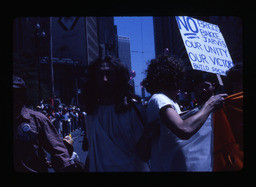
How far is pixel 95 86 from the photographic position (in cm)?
210

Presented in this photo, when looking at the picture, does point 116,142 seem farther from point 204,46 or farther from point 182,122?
point 204,46

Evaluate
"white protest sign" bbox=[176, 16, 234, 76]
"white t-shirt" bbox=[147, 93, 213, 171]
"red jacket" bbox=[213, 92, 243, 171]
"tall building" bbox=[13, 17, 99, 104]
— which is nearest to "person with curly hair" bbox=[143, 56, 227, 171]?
"white t-shirt" bbox=[147, 93, 213, 171]

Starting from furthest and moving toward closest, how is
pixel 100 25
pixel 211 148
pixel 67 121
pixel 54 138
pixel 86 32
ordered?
1. pixel 100 25
2. pixel 86 32
3. pixel 67 121
4. pixel 54 138
5. pixel 211 148

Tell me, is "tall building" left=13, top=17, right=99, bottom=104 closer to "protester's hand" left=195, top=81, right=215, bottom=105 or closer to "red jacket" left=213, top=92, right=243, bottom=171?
"protester's hand" left=195, top=81, right=215, bottom=105

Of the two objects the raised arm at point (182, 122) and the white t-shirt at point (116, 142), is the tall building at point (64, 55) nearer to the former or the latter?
the white t-shirt at point (116, 142)

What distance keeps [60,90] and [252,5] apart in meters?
62.4

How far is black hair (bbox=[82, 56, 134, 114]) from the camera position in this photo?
207 cm

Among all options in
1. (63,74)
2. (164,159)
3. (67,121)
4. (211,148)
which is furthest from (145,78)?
(63,74)

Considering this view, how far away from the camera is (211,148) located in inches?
90.2

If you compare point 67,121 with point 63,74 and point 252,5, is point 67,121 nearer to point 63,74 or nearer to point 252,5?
point 252,5

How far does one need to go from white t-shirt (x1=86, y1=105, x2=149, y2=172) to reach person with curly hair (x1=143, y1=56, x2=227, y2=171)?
5.2 inches

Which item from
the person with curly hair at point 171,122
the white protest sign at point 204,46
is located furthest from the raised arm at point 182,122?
the white protest sign at point 204,46

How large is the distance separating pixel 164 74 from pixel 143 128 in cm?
45

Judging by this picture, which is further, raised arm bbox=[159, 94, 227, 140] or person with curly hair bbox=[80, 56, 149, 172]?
person with curly hair bbox=[80, 56, 149, 172]
